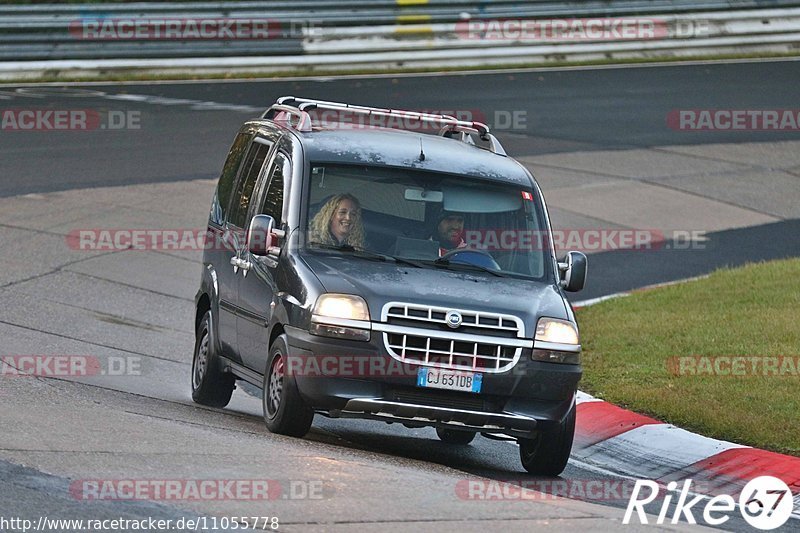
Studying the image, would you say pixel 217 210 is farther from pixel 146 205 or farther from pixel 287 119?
pixel 146 205

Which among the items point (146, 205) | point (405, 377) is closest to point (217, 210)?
point (405, 377)

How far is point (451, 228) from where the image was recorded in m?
9.61

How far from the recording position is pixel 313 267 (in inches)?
358

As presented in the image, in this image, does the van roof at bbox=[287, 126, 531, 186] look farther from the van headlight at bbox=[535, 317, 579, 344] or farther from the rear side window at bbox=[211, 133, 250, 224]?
the van headlight at bbox=[535, 317, 579, 344]

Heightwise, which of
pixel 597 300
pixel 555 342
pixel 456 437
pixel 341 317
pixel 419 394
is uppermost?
pixel 341 317

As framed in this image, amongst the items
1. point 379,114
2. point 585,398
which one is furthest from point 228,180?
point 585,398

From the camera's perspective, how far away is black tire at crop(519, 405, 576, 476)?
9109mm

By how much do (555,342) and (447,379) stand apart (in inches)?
28.4

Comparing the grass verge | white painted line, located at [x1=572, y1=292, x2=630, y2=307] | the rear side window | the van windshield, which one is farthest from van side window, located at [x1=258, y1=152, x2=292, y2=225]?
white painted line, located at [x1=572, y1=292, x2=630, y2=307]

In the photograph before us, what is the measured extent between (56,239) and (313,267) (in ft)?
26.3

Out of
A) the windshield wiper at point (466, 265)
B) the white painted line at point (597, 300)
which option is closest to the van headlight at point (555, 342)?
the windshield wiper at point (466, 265)

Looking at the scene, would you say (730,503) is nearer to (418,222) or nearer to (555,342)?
(555,342)

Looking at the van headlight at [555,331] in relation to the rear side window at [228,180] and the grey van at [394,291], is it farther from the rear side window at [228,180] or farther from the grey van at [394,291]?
the rear side window at [228,180]

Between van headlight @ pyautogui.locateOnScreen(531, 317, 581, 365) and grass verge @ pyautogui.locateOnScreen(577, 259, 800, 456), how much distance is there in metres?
1.86
